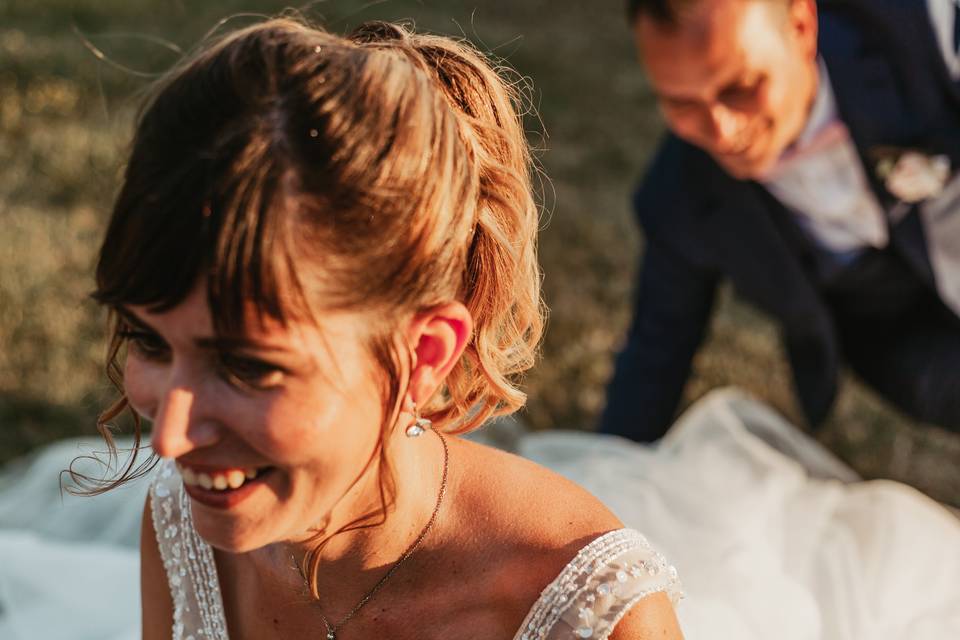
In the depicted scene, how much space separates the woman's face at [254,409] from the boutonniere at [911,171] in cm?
255

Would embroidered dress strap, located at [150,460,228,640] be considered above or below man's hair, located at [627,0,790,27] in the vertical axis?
below

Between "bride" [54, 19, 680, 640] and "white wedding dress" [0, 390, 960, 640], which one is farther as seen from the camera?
"white wedding dress" [0, 390, 960, 640]

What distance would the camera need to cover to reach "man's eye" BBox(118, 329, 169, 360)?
1.76 meters

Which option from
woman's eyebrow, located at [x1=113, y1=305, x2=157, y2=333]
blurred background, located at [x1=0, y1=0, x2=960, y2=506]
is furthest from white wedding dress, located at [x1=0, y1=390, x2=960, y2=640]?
woman's eyebrow, located at [x1=113, y1=305, x2=157, y2=333]

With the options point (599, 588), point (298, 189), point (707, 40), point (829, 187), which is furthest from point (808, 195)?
point (298, 189)

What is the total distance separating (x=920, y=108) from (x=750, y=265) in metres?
0.79

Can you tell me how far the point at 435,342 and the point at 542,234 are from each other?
4599 millimetres

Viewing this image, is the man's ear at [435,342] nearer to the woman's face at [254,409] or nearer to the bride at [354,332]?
the bride at [354,332]

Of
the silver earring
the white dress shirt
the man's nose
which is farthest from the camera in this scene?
the white dress shirt

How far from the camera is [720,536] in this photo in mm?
3330

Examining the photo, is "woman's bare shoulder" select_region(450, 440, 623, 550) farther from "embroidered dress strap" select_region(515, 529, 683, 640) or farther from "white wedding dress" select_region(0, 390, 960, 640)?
"white wedding dress" select_region(0, 390, 960, 640)

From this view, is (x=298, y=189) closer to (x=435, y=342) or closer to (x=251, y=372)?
(x=251, y=372)

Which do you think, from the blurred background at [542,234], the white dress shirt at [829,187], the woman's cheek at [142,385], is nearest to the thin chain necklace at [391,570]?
the woman's cheek at [142,385]

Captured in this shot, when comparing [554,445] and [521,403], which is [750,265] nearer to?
[554,445]
